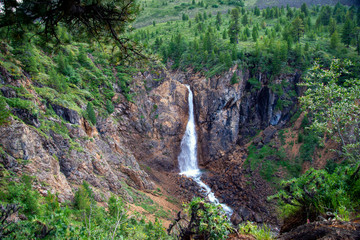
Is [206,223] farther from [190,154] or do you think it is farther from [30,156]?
[190,154]

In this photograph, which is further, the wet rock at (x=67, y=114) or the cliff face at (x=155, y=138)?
the wet rock at (x=67, y=114)

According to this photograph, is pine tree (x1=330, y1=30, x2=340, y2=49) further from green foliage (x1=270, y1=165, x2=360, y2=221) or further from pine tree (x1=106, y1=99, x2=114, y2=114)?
green foliage (x1=270, y1=165, x2=360, y2=221)

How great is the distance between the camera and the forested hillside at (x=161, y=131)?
5.04 m

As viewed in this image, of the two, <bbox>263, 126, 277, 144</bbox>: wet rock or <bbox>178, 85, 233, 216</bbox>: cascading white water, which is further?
<bbox>263, 126, 277, 144</bbox>: wet rock

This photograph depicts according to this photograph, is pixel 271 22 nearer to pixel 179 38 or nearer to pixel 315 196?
pixel 179 38

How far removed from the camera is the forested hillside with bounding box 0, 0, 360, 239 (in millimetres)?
5043

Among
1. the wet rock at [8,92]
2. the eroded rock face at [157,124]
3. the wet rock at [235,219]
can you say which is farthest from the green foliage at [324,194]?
the eroded rock face at [157,124]

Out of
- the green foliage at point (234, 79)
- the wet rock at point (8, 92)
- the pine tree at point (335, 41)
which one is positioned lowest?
the green foliage at point (234, 79)

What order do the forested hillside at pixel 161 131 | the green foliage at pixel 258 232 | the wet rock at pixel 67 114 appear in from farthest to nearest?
the wet rock at pixel 67 114, the forested hillside at pixel 161 131, the green foliage at pixel 258 232

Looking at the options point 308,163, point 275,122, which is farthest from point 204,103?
point 308,163

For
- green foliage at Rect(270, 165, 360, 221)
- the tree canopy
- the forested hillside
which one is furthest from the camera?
the tree canopy

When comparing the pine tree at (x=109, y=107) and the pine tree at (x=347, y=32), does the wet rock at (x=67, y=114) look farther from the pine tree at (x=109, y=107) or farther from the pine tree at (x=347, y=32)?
the pine tree at (x=347, y=32)

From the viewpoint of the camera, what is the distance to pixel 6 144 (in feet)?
38.7

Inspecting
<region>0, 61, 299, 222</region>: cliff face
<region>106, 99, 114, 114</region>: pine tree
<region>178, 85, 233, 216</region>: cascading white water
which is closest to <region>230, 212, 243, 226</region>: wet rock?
<region>0, 61, 299, 222</region>: cliff face
